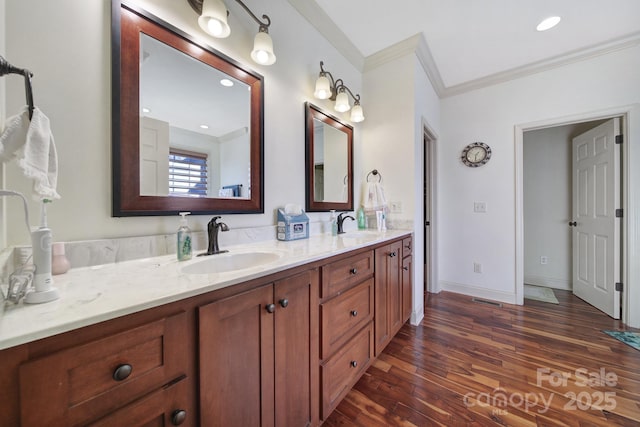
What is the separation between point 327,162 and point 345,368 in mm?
1485

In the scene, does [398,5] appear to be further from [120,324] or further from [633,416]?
[633,416]

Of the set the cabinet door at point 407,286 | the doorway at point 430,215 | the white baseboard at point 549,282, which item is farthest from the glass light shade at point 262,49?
the white baseboard at point 549,282

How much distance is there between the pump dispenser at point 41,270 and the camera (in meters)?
0.53

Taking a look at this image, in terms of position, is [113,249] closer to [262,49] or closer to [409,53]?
[262,49]

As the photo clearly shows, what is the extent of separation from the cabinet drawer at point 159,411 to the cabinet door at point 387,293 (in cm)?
119

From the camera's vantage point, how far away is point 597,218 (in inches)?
94.9

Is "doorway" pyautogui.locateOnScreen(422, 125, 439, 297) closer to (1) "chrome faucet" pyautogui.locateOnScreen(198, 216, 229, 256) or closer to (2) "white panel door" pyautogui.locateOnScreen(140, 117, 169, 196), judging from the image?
(1) "chrome faucet" pyautogui.locateOnScreen(198, 216, 229, 256)

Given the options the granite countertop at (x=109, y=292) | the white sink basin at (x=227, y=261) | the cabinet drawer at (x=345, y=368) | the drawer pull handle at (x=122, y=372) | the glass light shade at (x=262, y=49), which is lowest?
the cabinet drawer at (x=345, y=368)

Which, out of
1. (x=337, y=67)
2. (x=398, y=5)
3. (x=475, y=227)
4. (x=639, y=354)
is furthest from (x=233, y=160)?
(x=639, y=354)

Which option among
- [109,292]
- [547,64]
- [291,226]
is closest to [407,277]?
[291,226]

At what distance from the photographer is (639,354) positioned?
5.49 feet

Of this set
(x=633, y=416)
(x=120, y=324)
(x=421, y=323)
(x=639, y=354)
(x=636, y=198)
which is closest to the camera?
(x=120, y=324)

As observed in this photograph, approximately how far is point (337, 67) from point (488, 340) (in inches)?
105

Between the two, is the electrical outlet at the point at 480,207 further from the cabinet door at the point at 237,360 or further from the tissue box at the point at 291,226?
the cabinet door at the point at 237,360
